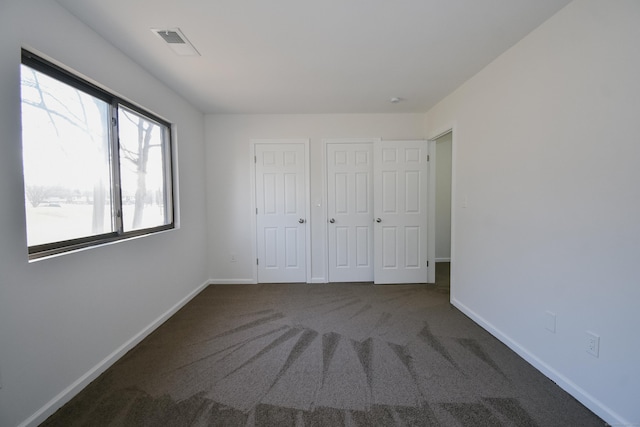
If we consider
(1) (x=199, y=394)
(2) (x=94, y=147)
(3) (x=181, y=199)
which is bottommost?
(1) (x=199, y=394)

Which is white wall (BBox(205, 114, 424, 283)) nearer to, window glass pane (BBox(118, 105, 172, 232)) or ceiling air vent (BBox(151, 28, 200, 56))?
window glass pane (BBox(118, 105, 172, 232))

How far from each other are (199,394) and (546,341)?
2.49 meters

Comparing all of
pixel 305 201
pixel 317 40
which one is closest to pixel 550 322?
pixel 317 40

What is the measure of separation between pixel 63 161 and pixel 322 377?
234cm

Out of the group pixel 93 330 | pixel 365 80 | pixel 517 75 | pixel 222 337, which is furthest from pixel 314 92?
pixel 93 330

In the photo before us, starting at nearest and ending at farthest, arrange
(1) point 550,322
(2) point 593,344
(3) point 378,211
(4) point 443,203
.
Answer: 1. (2) point 593,344
2. (1) point 550,322
3. (3) point 378,211
4. (4) point 443,203

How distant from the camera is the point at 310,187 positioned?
3744 millimetres

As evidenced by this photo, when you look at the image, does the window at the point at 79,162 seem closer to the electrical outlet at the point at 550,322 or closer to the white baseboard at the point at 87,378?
the white baseboard at the point at 87,378

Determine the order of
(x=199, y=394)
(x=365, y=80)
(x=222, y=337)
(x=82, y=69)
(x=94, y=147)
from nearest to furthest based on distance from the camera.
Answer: (x=199, y=394) → (x=82, y=69) → (x=94, y=147) → (x=222, y=337) → (x=365, y=80)

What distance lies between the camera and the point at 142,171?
2.47 meters

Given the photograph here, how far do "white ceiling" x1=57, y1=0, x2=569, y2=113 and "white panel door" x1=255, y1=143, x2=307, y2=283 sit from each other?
952mm

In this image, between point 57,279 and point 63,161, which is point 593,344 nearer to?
point 57,279

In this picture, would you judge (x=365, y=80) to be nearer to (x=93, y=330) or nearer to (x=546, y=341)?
(x=546, y=341)

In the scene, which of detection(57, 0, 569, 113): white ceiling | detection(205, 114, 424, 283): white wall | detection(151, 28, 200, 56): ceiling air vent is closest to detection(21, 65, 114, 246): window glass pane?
detection(57, 0, 569, 113): white ceiling
